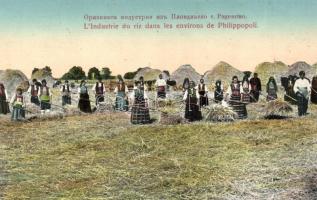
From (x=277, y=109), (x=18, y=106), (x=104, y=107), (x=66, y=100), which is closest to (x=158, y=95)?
(x=104, y=107)

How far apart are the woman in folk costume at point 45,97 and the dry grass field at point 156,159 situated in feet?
1.32

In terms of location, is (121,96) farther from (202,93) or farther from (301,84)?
(301,84)

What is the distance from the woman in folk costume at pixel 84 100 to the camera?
34.8ft

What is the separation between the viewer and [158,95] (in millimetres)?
10867

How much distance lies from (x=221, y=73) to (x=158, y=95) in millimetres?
1473

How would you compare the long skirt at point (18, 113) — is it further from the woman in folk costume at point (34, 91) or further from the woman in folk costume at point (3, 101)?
the woman in folk costume at point (34, 91)

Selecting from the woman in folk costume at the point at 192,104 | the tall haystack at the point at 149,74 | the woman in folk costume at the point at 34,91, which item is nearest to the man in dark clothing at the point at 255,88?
the woman in folk costume at the point at 192,104

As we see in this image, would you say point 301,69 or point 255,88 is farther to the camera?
point 255,88

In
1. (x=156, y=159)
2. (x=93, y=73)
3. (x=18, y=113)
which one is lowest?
(x=156, y=159)

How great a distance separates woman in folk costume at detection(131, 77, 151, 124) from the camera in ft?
33.0

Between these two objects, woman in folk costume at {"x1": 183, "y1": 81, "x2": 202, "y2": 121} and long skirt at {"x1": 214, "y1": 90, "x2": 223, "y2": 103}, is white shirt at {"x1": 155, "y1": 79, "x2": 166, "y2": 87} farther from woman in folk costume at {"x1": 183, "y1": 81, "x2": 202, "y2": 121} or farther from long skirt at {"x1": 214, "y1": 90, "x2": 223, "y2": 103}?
long skirt at {"x1": 214, "y1": 90, "x2": 223, "y2": 103}

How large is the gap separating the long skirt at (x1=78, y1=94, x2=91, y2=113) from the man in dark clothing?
116 inches

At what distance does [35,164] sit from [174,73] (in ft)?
9.01

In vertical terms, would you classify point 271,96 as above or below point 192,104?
above
